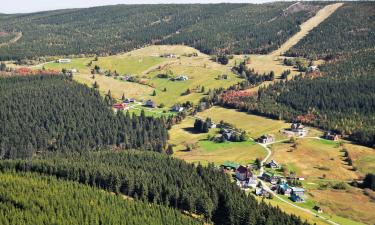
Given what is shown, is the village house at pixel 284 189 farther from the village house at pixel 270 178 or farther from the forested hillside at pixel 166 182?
the forested hillside at pixel 166 182

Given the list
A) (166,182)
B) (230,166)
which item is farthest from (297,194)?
(166,182)

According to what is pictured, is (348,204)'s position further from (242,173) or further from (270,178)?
(242,173)

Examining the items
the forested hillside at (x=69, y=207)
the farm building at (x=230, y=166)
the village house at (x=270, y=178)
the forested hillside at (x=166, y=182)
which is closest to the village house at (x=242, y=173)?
the village house at (x=270, y=178)

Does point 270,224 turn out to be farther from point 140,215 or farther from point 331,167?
point 331,167

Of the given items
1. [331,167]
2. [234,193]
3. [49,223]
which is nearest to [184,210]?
[234,193]

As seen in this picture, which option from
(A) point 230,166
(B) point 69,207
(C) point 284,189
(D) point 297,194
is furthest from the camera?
(A) point 230,166

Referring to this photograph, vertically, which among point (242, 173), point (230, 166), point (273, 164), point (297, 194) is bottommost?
point (297, 194)

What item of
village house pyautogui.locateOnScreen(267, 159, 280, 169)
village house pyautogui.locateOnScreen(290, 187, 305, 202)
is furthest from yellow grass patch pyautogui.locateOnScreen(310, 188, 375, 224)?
village house pyautogui.locateOnScreen(267, 159, 280, 169)

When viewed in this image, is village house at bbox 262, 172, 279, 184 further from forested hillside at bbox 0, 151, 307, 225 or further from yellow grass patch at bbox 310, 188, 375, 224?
forested hillside at bbox 0, 151, 307, 225
